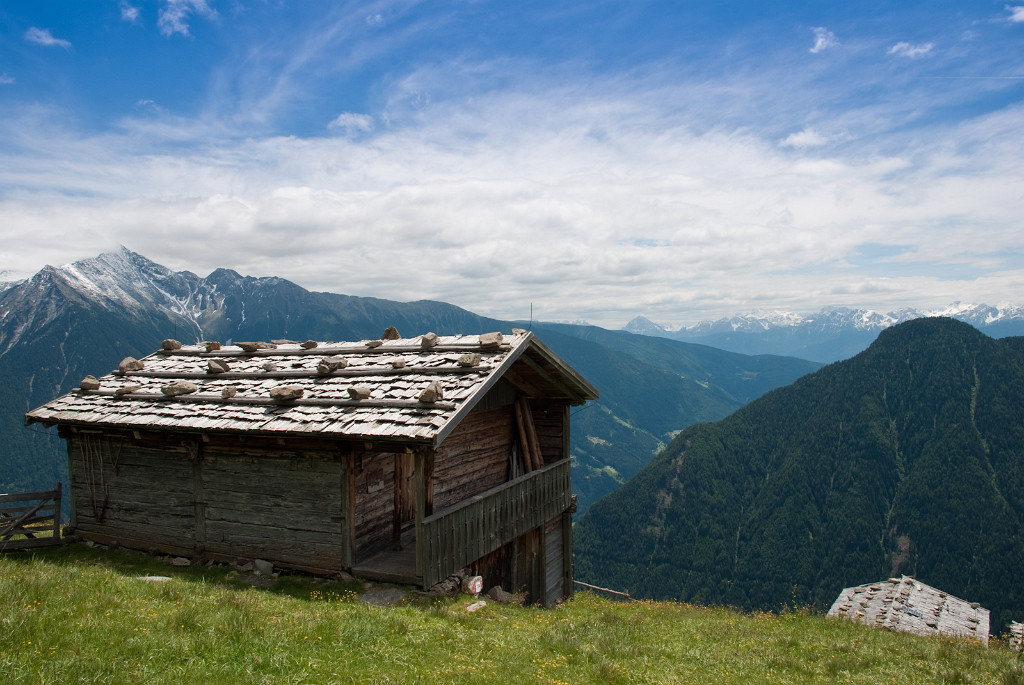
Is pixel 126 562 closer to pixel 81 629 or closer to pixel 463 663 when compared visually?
pixel 81 629

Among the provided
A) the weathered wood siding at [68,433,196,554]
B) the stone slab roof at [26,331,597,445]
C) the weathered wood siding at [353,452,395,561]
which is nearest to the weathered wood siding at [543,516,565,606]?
the stone slab roof at [26,331,597,445]

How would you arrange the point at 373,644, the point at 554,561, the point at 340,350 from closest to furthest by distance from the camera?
the point at 373,644
the point at 340,350
the point at 554,561

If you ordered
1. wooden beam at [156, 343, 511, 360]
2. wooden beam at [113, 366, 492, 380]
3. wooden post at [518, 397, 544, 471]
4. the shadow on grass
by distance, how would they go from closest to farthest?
the shadow on grass < wooden beam at [113, 366, 492, 380] < wooden beam at [156, 343, 511, 360] < wooden post at [518, 397, 544, 471]

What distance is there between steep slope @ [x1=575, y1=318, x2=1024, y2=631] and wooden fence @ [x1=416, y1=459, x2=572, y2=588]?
118176 mm

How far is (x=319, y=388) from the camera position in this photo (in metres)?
13.3

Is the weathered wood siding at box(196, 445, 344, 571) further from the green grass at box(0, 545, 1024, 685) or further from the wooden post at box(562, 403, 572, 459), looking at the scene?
the wooden post at box(562, 403, 572, 459)

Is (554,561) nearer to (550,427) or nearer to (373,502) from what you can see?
(550,427)

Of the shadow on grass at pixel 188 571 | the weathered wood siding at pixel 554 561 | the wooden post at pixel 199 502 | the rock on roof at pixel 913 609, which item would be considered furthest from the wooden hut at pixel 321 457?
the rock on roof at pixel 913 609

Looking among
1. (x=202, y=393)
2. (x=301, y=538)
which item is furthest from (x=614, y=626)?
(x=202, y=393)

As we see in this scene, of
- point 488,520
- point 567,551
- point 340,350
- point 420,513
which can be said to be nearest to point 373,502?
point 488,520

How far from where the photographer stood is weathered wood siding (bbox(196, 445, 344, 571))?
1233 cm

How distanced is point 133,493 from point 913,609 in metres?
25.1

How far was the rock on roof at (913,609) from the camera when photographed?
19734 mm

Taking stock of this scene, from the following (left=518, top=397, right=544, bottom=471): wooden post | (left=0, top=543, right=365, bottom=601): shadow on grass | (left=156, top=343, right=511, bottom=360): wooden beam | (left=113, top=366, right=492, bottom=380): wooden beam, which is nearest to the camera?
(left=0, top=543, right=365, bottom=601): shadow on grass
